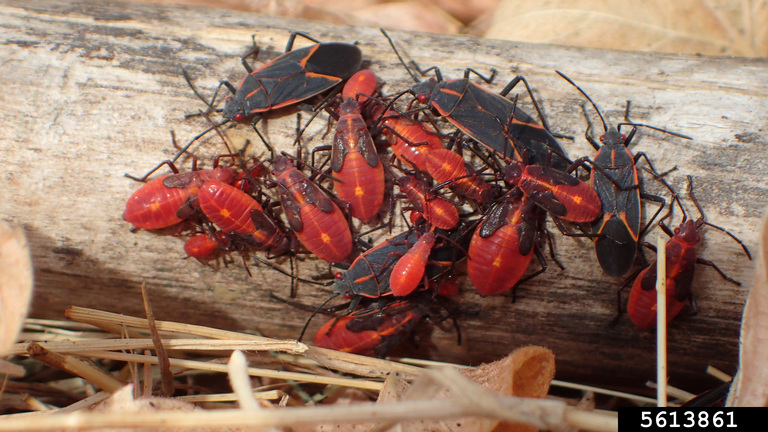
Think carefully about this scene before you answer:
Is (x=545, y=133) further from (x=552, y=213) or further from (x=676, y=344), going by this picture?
(x=676, y=344)

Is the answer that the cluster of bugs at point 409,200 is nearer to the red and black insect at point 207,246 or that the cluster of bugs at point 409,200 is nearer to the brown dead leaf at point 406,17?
the red and black insect at point 207,246

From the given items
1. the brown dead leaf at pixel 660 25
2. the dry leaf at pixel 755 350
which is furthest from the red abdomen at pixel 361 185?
the brown dead leaf at pixel 660 25

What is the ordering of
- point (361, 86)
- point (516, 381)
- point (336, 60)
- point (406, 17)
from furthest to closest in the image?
point (406, 17), point (336, 60), point (361, 86), point (516, 381)

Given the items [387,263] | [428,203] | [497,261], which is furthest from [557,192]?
[387,263]

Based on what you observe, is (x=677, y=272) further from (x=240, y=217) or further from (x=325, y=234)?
(x=240, y=217)

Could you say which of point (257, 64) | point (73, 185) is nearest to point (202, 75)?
point (257, 64)

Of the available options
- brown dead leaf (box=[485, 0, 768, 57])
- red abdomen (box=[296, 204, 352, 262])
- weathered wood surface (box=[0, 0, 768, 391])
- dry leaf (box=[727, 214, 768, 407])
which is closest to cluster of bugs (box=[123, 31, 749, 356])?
red abdomen (box=[296, 204, 352, 262])

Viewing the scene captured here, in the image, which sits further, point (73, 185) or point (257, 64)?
point (257, 64)
